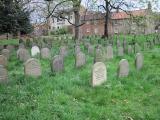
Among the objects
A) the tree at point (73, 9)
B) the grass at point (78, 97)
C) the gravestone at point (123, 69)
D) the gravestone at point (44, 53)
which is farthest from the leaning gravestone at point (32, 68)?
the tree at point (73, 9)

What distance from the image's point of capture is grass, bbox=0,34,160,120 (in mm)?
6758

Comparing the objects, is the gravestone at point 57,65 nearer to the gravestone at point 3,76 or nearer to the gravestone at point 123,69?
the gravestone at point 123,69

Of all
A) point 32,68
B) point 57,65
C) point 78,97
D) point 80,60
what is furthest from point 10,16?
point 78,97

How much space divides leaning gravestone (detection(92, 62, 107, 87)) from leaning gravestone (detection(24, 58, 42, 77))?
1.94 metres

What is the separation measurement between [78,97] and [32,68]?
2.51m

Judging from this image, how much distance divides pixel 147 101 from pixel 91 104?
65.8 inches

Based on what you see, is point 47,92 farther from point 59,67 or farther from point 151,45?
point 151,45

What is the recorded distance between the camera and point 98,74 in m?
9.81

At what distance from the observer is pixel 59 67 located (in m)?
11.4

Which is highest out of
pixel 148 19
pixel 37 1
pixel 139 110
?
pixel 37 1

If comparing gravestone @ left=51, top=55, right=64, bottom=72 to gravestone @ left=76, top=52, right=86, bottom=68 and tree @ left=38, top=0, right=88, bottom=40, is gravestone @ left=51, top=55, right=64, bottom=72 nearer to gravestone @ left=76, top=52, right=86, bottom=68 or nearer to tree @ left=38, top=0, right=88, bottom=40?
gravestone @ left=76, top=52, right=86, bottom=68

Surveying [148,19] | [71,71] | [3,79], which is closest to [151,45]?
[148,19]

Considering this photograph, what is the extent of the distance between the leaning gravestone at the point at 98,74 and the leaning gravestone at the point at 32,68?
1936 mm

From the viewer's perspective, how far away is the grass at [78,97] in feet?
22.2
